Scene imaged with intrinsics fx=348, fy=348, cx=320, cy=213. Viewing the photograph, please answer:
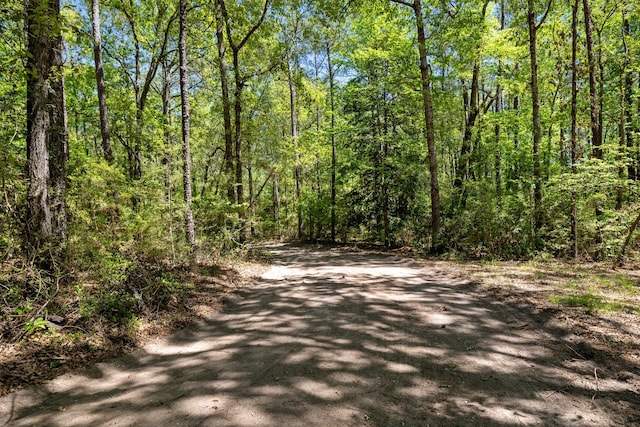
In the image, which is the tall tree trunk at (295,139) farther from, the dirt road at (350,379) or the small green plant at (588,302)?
the small green plant at (588,302)

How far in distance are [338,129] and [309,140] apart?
275 cm

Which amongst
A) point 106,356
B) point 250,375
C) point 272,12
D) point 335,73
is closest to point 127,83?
point 272,12

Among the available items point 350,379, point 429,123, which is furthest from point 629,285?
point 429,123

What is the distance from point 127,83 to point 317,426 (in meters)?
19.1

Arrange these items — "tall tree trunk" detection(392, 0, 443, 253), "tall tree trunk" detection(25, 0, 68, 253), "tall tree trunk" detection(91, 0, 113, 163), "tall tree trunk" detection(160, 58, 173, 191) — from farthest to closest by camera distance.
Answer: "tall tree trunk" detection(392, 0, 443, 253) < "tall tree trunk" detection(91, 0, 113, 163) < "tall tree trunk" detection(160, 58, 173, 191) < "tall tree trunk" detection(25, 0, 68, 253)

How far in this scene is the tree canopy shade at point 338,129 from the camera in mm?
6105

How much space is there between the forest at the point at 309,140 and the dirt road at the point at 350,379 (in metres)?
1.52

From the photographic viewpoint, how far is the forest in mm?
5383

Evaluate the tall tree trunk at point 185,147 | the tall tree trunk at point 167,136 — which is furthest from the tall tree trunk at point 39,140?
the tall tree trunk at point 185,147

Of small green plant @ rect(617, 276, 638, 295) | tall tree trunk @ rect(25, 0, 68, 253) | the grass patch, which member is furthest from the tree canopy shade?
the grass patch

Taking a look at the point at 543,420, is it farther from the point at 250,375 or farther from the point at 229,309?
the point at 229,309

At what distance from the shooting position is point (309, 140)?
70.4ft

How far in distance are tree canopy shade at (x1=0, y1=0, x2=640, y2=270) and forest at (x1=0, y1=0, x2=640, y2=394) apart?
0.07 meters

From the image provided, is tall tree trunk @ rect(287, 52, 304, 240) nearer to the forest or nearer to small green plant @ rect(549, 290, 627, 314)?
the forest
